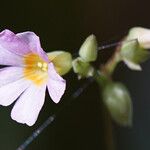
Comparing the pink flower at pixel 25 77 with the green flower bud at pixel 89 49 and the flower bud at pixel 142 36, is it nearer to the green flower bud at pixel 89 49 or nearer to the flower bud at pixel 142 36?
the green flower bud at pixel 89 49

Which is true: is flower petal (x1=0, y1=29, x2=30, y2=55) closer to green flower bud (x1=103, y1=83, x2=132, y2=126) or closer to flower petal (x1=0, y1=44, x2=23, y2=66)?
flower petal (x1=0, y1=44, x2=23, y2=66)

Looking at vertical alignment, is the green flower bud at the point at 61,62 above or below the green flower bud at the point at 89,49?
below

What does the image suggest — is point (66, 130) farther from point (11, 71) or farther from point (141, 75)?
point (11, 71)

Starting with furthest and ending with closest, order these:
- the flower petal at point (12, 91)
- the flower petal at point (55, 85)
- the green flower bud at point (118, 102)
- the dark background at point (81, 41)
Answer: the dark background at point (81, 41) < the green flower bud at point (118, 102) < the flower petal at point (12, 91) < the flower petal at point (55, 85)

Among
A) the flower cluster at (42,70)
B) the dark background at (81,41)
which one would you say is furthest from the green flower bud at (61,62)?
the dark background at (81,41)

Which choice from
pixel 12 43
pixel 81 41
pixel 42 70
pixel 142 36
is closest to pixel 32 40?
pixel 12 43

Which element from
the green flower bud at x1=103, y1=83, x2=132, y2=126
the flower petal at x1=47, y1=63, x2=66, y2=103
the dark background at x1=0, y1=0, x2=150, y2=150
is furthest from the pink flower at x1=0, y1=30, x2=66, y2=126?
the dark background at x1=0, y1=0, x2=150, y2=150

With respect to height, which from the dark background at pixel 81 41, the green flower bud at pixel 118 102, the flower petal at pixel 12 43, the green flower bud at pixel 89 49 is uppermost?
the flower petal at pixel 12 43
